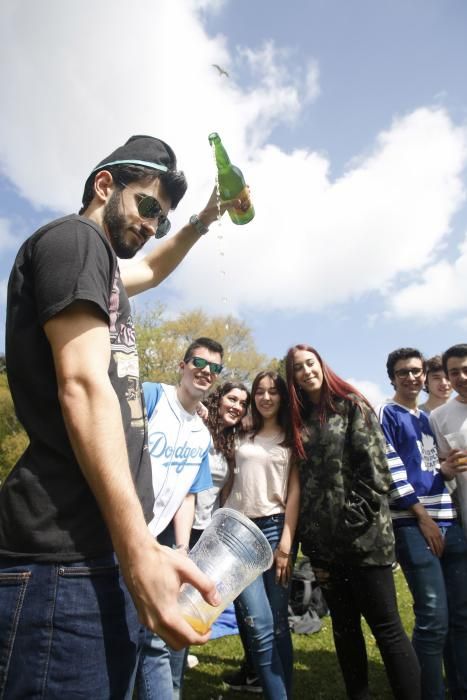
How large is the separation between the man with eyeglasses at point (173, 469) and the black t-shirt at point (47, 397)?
5.57 ft

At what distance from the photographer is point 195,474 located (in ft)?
10.5

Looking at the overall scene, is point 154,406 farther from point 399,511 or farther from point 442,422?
point 442,422

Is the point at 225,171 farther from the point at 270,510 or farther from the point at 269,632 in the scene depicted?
the point at 269,632

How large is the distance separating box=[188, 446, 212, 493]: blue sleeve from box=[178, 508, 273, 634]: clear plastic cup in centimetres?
159

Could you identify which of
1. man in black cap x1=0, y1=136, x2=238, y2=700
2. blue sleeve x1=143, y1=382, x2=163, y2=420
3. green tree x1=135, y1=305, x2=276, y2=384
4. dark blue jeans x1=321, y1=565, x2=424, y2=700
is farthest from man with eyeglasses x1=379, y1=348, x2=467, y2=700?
green tree x1=135, y1=305, x2=276, y2=384

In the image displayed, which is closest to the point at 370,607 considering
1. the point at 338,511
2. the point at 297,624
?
the point at 338,511

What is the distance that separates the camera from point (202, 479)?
131 inches

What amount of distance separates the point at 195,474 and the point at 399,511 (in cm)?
154

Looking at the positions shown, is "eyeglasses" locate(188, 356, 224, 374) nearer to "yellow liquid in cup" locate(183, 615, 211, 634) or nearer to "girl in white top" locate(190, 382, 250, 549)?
→ "girl in white top" locate(190, 382, 250, 549)

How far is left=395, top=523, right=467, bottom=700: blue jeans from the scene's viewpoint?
2.97 m

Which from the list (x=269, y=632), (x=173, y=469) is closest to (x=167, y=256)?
(x=173, y=469)

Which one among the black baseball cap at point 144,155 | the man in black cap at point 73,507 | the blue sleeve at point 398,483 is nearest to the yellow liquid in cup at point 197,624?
the man in black cap at point 73,507

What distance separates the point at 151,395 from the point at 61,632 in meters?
2.21

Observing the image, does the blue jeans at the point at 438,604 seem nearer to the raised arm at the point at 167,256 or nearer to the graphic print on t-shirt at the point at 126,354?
the raised arm at the point at 167,256
